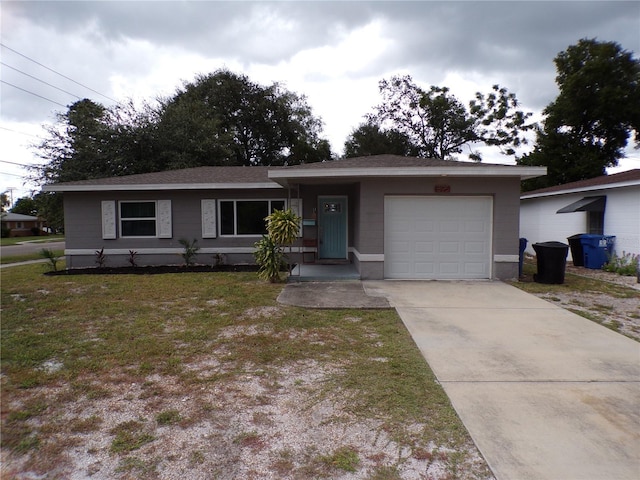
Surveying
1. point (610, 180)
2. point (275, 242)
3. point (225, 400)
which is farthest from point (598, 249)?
point (225, 400)

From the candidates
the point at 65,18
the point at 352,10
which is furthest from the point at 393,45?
the point at 65,18

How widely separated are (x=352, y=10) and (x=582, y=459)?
8.45m

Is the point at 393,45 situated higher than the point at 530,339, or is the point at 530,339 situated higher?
the point at 393,45

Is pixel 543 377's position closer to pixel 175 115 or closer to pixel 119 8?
pixel 119 8

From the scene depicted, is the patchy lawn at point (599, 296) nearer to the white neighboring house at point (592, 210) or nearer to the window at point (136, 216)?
the white neighboring house at point (592, 210)

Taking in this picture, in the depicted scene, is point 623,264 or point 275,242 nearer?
point 275,242

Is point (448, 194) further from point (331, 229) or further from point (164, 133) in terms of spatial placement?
point (164, 133)

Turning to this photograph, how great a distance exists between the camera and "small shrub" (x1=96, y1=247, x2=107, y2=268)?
475 inches

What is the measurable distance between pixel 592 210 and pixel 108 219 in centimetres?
1619

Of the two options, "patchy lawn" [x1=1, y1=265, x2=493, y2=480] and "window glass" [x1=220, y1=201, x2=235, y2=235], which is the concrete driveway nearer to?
"patchy lawn" [x1=1, y1=265, x2=493, y2=480]

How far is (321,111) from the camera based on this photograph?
35.6 metres

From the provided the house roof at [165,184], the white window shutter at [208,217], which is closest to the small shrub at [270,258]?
the house roof at [165,184]

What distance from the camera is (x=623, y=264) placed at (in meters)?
11.4

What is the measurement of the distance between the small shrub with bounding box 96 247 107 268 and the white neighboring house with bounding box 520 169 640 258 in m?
16.0
